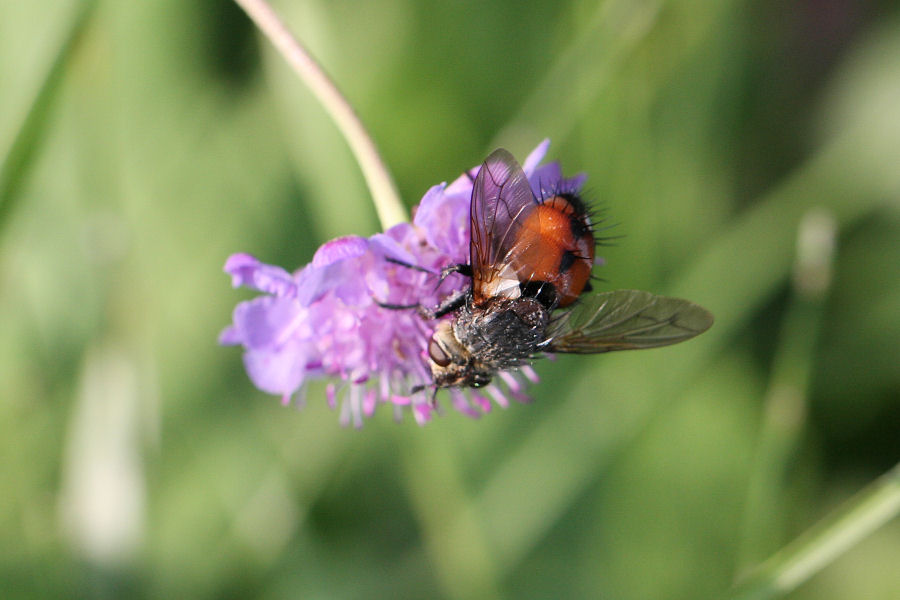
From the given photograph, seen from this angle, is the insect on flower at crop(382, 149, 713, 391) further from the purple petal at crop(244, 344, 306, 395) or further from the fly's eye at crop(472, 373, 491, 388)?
the purple petal at crop(244, 344, 306, 395)

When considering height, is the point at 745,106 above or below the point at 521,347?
above

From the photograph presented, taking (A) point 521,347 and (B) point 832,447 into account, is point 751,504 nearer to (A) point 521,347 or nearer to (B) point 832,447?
(B) point 832,447

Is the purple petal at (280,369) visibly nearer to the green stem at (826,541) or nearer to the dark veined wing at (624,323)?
the dark veined wing at (624,323)

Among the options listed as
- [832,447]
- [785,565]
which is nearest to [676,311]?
[785,565]

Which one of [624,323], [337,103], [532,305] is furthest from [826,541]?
[337,103]

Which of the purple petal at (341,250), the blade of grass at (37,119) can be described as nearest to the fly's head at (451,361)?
the purple petal at (341,250)

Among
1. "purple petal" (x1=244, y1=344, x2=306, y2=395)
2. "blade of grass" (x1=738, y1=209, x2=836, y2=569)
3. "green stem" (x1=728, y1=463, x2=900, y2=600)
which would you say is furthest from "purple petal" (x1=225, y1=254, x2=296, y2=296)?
"blade of grass" (x1=738, y1=209, x2=836, y2=569)
